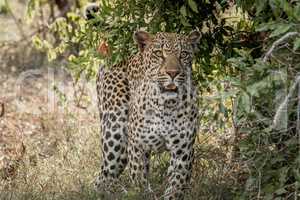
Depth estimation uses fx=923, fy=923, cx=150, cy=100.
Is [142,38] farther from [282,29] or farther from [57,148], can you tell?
[57,148]

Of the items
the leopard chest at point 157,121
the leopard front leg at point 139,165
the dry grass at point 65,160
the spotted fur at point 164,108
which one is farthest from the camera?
the dry grass at point 65,160

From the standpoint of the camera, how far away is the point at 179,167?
298 inches

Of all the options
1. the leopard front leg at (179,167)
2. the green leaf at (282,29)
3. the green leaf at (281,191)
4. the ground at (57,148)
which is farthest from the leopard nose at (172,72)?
the green leaf at (282,29)

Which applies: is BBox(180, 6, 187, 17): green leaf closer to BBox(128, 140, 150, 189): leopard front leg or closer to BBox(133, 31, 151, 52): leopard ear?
BBox(133, 31, 151, 52): leopard ear

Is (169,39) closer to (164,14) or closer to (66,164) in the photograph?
(164,14)

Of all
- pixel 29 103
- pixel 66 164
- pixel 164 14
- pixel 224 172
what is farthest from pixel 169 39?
pixel 29 103

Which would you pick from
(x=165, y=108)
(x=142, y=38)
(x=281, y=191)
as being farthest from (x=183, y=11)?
(x=281, y=191)

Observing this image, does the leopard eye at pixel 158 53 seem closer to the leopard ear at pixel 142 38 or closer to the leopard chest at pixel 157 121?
the leopard ear at pixel 142 38

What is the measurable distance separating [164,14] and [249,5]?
1.38m

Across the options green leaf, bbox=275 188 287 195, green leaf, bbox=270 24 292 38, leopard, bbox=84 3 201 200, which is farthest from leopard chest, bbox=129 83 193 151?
green leaf, bbox=270 24 292 38

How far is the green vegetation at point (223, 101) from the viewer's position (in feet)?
19.5

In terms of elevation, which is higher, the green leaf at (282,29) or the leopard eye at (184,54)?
the green leaf at (282,29)

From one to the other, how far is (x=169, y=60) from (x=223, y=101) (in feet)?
4.79

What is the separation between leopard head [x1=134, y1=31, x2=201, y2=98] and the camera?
23.9 ft
